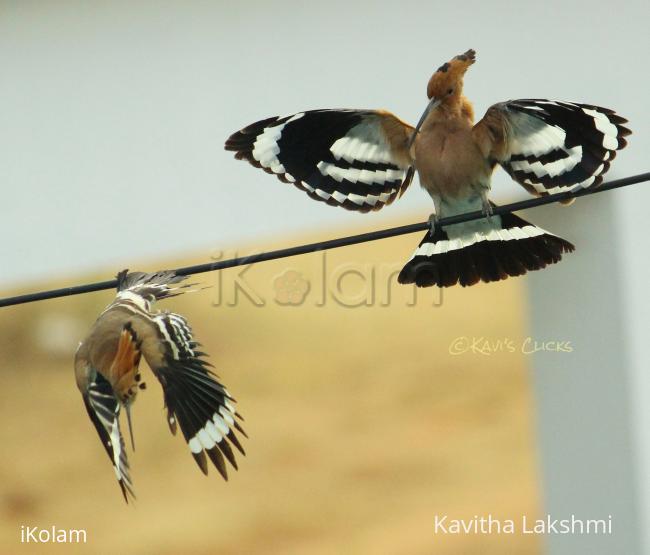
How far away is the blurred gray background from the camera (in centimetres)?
360

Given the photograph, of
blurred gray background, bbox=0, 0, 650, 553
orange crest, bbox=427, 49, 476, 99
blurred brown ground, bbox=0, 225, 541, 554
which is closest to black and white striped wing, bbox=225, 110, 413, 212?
orange crest, bbox=427, 49, 476, 99

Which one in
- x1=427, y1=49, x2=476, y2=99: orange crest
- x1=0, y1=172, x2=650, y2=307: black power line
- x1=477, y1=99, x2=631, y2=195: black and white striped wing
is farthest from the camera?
x1=427, y1=49, x2=476, y2=99: orange crest

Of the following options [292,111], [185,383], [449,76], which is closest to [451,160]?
[449,76]

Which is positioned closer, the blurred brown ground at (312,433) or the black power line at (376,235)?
the black power line at (376,235)

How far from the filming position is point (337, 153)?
2.95 meters

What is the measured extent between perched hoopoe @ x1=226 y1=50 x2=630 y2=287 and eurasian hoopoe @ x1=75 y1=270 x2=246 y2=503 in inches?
18.5

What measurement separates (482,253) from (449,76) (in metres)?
0.42

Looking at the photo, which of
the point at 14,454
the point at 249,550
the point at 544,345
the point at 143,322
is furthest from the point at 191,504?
the point at 143,322

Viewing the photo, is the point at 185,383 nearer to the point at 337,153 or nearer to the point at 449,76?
the point at 337,153

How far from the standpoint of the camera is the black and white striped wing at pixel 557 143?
103 inches

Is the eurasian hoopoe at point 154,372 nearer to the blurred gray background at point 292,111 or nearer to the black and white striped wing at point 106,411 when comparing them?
the black and white striped wing at point 106,411

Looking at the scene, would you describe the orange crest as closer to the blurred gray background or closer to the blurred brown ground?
the blurred gray background

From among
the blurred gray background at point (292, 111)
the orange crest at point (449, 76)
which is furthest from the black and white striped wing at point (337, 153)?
the blurred gray background at point (292, 111)

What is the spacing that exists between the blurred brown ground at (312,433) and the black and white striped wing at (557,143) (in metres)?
1.14
